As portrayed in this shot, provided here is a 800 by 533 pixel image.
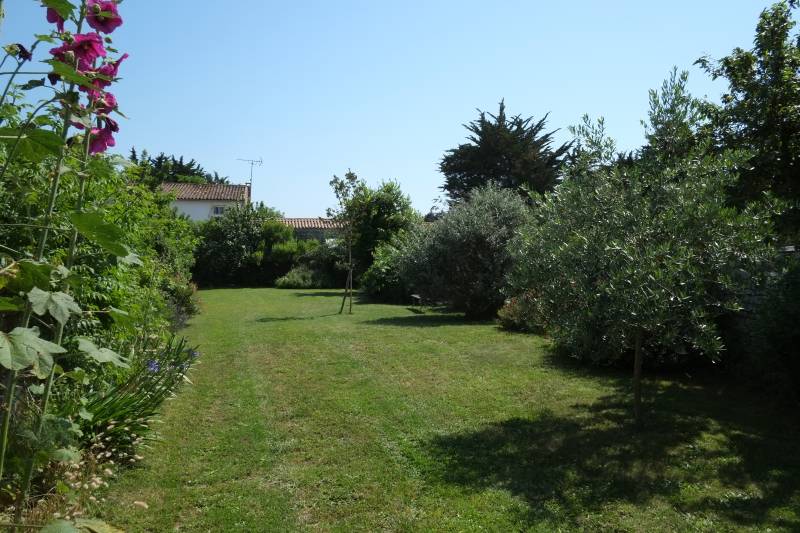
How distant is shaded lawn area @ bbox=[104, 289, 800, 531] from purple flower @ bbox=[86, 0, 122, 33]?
3.14m

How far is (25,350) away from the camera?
1.53m

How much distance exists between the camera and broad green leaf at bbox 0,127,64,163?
1.68m

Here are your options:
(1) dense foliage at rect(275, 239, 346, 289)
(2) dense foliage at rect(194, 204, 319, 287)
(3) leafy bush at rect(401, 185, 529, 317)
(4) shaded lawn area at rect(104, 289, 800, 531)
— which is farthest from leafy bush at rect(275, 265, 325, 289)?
(4) shaded lawn area at rect(104, 289, 800, 531)

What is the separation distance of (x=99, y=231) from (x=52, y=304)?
0.87 ft

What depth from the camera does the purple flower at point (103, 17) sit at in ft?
6.91

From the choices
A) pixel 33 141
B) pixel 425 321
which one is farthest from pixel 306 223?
pixel 33 141

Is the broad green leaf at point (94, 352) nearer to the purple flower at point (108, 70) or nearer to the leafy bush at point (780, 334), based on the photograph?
the purple flower at point (108, 70)

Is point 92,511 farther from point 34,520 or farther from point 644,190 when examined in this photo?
point 644,190

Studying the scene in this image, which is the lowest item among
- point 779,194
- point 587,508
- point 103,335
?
point 587,508

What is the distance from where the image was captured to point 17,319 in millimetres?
4707

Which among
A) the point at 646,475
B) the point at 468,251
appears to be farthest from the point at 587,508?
the point at 468,251

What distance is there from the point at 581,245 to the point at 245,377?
502cm

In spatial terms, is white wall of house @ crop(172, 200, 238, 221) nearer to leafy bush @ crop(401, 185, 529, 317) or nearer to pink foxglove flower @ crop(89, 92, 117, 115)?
leafy bush @ crop(401, 185, 529, 317)

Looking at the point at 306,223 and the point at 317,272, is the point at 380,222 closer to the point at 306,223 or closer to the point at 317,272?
the point at 317,272
